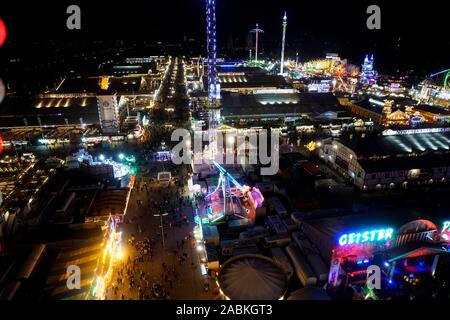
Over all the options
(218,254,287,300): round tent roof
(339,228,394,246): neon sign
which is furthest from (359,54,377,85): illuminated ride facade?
(218,254,287,300): round tent roof

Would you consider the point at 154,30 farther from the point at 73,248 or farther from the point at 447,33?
the point at 73,248

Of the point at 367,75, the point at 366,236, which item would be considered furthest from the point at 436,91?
the point at 366,236

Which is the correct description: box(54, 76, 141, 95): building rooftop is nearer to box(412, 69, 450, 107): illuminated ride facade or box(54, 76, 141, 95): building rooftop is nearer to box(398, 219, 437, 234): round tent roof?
box(398, 219, 437, 234): round tent roof

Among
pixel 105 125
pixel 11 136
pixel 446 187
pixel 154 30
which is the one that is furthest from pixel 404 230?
pixel 154 30

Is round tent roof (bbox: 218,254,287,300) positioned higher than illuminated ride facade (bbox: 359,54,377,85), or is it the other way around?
illuminated ride facade (bbox: 359,54,377,85)

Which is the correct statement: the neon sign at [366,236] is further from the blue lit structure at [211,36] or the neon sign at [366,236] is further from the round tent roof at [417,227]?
the blue lit structure at [211,36]

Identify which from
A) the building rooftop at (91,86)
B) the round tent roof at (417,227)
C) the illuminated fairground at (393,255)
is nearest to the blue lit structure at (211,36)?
the building rooftop at (91,86)

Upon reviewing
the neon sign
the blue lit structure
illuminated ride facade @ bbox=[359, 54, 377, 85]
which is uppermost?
the blue lit structure

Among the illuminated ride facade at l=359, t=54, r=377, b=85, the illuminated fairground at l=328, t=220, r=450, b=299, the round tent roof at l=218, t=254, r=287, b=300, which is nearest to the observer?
the round tent roof at l=218, t=254, r=287, b=300
